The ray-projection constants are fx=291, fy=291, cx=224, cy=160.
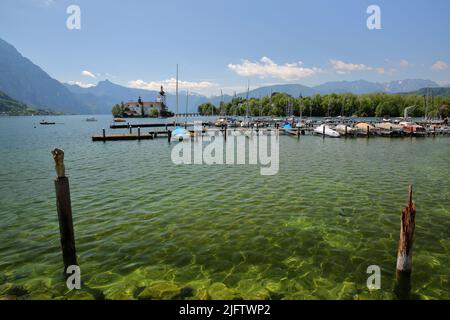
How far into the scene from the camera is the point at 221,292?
8969mm

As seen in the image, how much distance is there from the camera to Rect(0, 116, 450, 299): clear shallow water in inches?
366

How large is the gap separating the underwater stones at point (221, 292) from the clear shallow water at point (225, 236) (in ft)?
0.16

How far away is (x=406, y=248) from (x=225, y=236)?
6732 millimetres

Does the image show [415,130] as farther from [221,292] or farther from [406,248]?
[221,292]

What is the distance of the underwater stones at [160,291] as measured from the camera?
8712 mm

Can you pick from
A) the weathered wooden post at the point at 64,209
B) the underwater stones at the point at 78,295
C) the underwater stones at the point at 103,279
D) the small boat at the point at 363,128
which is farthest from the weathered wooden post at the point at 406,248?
the small boat at the point at 363,128

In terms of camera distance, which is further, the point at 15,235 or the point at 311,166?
the point at 311,166

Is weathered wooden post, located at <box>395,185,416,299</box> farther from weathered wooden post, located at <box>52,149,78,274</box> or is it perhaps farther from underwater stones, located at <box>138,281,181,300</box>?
weathered wooden post, located at <box>52,149,78,274</box>

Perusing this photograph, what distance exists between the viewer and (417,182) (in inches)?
868

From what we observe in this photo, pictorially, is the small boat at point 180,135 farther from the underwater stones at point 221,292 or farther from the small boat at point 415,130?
the small boat at point 415,130

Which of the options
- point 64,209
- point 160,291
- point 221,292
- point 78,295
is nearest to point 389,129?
point 221,292
